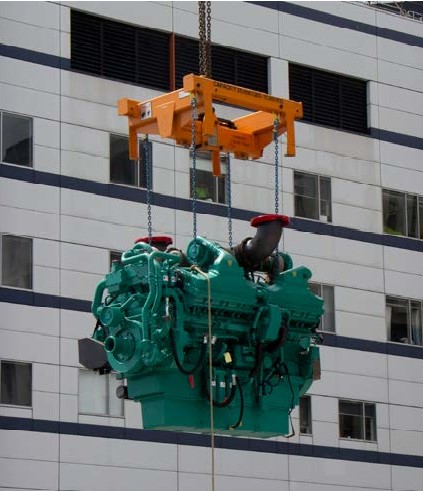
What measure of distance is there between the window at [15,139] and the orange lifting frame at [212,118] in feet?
38.6

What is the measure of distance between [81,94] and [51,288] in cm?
418

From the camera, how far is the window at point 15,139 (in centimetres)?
3519

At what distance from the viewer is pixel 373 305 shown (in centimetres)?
4025

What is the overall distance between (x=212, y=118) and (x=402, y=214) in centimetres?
1966

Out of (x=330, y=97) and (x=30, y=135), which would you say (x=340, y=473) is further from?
(x=30, y=135)

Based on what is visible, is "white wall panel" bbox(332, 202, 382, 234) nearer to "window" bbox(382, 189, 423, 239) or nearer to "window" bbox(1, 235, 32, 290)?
"window" bbox(382, 189, 423, 239)

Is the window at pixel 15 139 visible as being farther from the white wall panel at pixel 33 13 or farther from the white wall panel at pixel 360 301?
the white wall panel at pixel 360 301

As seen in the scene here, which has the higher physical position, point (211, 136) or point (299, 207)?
point (299, 207)

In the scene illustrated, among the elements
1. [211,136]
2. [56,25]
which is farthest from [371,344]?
[211,136]

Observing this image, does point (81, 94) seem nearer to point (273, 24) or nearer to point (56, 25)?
point (56, 25)

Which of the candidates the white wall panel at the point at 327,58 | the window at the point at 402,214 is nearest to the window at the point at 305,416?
the window at the point at 402,214

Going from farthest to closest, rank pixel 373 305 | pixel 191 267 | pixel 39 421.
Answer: pixel 373 305, pixel 39 421, pixel 191 267

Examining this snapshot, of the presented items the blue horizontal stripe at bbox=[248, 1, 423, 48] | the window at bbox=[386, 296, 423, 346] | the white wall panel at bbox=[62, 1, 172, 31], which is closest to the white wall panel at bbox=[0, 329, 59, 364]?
the white wall panel at bbox=[62, 1, 172, 31]

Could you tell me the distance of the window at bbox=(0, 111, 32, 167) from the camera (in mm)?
35188
